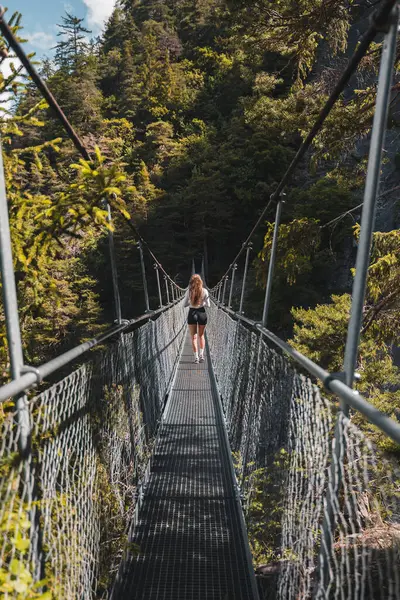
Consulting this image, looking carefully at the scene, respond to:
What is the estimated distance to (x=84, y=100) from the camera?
91.6 feet

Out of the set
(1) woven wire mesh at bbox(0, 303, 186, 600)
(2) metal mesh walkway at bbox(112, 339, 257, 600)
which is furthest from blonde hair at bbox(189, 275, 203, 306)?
(1) woven wire mesh at bbox(0, 303, 186, 600)

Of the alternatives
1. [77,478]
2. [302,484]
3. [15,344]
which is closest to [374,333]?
[302,484]

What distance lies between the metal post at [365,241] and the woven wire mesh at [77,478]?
0.47m

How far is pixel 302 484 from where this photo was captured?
131 centimetres

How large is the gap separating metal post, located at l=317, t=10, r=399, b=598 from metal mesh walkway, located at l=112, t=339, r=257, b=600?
72 centimetres

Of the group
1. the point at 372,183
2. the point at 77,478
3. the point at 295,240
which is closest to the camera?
the point at 372,183

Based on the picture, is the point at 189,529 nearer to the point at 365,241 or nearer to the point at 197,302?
the point at 365,241

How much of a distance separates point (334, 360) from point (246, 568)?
4194mm

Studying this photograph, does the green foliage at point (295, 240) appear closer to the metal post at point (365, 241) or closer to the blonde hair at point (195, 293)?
the blonde hair at point (195, 293)

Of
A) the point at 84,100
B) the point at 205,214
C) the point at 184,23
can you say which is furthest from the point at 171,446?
the point at 184,23

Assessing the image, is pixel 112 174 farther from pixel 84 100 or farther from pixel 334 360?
pixel 84 100

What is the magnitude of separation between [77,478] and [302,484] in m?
0.56

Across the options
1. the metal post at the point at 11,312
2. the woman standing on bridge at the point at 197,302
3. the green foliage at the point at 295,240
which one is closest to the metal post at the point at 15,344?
the metal post at the point at 11,312

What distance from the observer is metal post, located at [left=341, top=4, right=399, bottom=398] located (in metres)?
0.78
